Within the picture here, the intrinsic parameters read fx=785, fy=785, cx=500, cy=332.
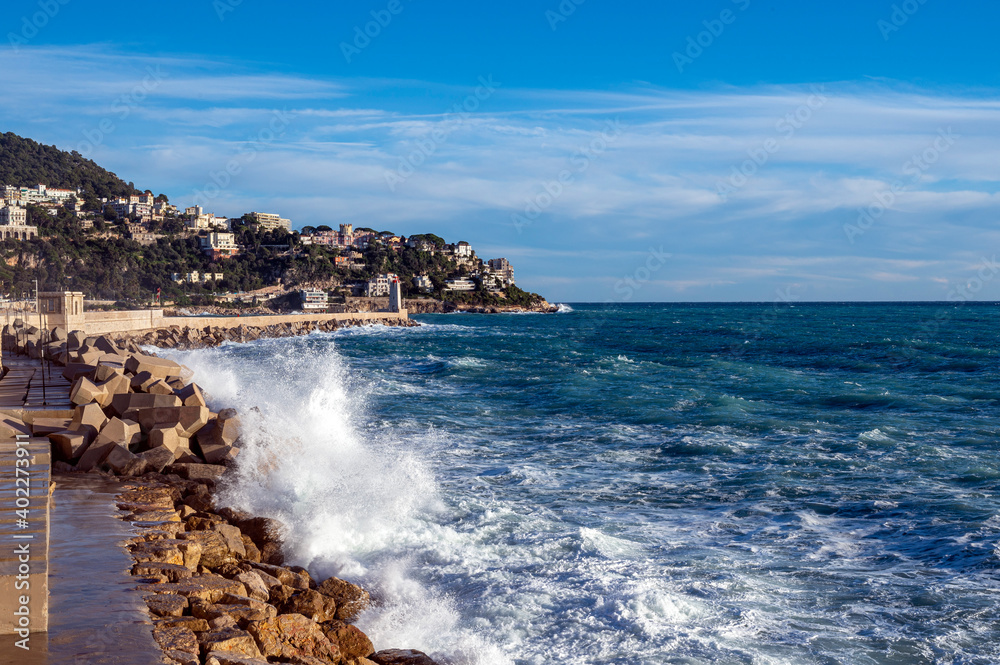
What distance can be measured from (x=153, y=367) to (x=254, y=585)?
1012 centimetres

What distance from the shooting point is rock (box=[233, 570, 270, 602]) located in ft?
18.8

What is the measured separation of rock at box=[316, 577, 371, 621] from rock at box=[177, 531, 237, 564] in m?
0.80

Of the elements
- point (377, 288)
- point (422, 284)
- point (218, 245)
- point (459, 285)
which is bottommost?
point (377, 288)

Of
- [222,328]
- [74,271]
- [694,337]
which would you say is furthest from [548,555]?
[74,271]

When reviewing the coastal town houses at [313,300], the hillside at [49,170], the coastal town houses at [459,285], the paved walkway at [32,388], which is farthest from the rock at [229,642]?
the hillside at [49,170]

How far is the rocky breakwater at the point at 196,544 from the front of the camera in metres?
4.89

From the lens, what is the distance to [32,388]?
13320mm

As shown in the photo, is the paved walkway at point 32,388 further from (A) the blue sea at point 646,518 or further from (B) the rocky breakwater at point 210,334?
(B) the rocky breakwater at point 210,334

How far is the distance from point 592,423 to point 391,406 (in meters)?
5.33

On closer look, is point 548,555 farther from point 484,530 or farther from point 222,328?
point 222,328

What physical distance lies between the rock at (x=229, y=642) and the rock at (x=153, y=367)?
36.0 feet

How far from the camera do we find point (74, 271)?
102 metres

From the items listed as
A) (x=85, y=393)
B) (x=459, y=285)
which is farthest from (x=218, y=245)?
(x=85, y=393)

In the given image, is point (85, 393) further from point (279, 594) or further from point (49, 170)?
point (49, 170)
